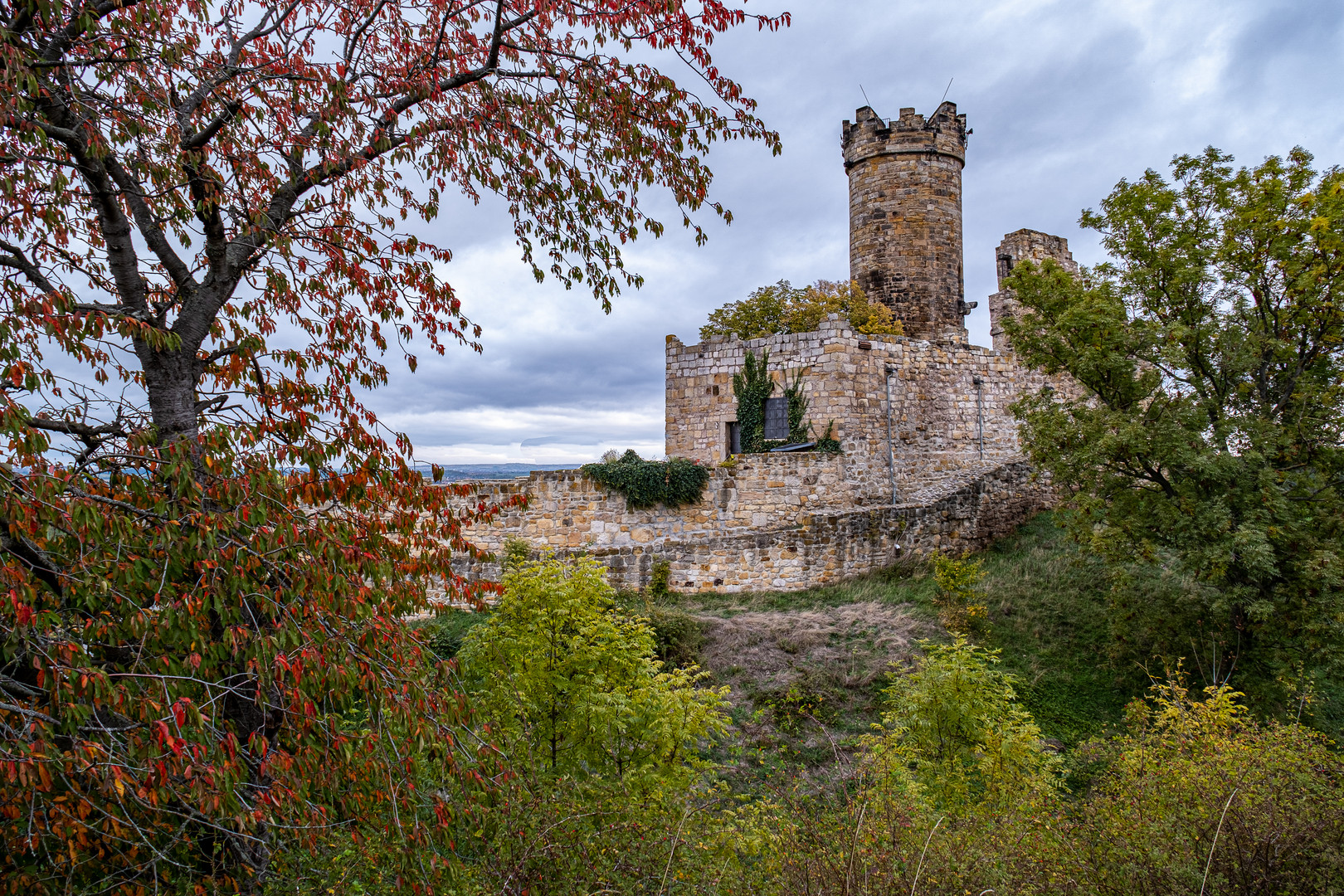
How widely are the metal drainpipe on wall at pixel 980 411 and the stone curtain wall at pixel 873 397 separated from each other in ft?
0.23

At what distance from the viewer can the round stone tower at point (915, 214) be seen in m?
22.9

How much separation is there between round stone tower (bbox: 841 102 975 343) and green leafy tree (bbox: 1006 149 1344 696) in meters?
11.7

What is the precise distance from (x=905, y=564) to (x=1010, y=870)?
426 inches

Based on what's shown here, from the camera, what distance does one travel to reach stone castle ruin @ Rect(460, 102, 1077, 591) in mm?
14969

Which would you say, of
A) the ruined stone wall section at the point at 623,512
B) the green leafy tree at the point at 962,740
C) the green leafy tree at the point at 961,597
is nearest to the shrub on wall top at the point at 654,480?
the ruined stone wall section at the point at 623,512

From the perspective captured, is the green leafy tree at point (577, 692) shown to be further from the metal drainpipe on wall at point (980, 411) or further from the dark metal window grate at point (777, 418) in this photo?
the metal drainpipe on wall at point (980, 411)

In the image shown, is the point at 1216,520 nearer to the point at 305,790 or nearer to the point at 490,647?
the point at 490,647

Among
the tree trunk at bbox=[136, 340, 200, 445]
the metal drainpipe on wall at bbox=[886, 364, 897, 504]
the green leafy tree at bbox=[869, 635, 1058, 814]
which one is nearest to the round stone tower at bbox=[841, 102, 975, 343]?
the metal drainpipe on wall at bbox=[886, 364, 897, 504]

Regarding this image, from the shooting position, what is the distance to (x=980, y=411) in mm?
20453

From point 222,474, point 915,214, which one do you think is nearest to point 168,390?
point 222,474

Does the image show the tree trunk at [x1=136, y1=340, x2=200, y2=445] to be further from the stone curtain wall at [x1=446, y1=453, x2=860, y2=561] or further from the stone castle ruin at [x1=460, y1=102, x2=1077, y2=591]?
the stone curtain wall at [x1=446, y1=453, x2=860, y2=561]

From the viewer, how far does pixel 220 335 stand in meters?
4.42

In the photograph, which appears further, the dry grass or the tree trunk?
the dry grass

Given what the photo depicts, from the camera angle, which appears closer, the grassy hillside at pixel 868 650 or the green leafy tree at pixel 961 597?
the grassy hillside at pixel 868 650
